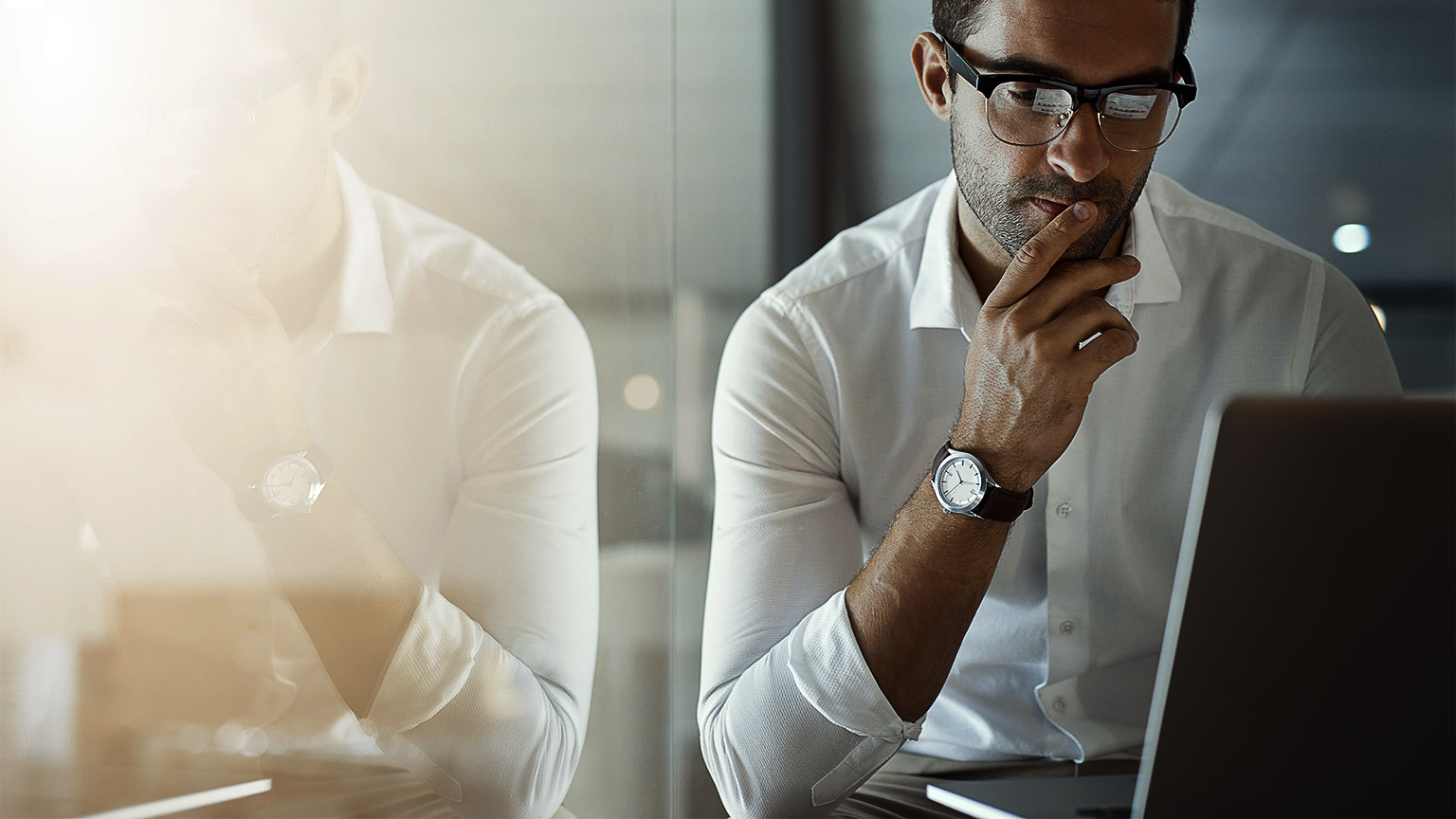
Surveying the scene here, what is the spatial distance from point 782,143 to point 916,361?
50 cm

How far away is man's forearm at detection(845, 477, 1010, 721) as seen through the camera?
3.40 feet

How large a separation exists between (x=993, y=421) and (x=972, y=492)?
0.27 ft

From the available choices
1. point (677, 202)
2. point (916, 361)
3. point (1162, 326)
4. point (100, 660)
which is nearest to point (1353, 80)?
point (1162, 326)

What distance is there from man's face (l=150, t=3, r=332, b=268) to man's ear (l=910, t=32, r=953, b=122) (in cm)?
78

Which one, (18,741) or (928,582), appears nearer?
(18,741)

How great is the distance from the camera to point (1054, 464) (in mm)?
1298

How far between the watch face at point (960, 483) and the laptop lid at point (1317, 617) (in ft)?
1.37

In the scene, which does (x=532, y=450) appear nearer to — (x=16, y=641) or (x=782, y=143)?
(x=16, y=641)

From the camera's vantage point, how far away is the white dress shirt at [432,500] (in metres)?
0.81

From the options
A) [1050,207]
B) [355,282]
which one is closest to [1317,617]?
[1050,207]

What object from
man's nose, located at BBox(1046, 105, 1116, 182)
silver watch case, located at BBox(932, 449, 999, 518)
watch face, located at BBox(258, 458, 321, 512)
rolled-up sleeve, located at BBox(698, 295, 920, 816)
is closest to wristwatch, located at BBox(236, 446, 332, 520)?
watch face, located at BBox(258, 458, 321, 512)

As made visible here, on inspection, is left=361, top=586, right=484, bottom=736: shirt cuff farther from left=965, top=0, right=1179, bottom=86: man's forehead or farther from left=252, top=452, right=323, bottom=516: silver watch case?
left=965, top=0, right=1179, bottom=86: man's forehead

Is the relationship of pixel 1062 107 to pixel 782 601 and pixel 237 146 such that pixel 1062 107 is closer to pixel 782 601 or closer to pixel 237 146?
pixel 782 601

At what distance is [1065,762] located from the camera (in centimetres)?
129
